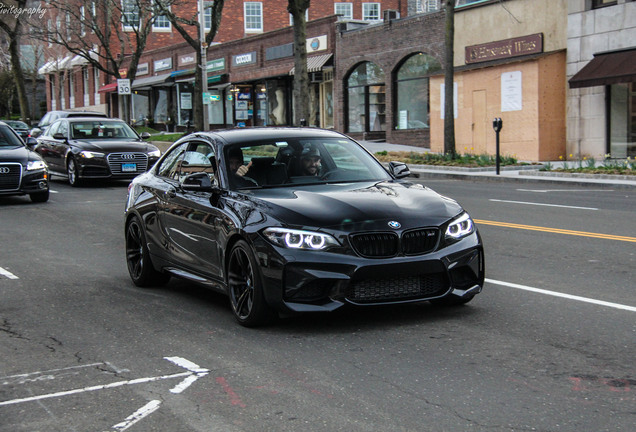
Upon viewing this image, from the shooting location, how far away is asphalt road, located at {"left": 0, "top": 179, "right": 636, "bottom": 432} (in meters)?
4.57

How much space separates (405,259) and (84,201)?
42.3 feet

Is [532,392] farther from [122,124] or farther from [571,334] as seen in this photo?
[122,124]

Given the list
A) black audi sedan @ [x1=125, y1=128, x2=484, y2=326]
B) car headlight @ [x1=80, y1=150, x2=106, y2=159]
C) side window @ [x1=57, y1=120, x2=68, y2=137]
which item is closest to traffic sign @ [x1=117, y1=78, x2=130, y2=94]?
side window @ [x1=57, y1=120, x2=68, y2=137]

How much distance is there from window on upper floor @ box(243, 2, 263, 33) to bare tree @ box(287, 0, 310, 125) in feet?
101

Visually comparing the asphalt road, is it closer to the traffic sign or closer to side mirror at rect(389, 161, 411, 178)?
side mirror at rect(389, 161, 411, 178)

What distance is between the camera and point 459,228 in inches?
261

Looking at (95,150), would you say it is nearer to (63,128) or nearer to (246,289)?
(63,128)

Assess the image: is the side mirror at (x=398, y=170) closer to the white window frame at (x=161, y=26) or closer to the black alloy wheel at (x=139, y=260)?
the black alloy wheel at (x=139, y=260)

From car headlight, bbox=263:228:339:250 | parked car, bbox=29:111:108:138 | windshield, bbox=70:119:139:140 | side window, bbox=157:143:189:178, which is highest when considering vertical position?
parked car, bbox=29:111:108:138

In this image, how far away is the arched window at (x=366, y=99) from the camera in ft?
130

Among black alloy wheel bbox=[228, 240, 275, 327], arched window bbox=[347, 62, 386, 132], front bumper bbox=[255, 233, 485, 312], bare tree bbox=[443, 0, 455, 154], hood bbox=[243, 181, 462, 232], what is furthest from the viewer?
arched window bbox=[347, 62, 386, 132]

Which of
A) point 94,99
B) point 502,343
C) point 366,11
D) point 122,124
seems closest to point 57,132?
point 122,124

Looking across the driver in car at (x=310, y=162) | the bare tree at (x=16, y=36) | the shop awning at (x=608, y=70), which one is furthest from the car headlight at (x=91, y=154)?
the bare tree at (x=16, y=36)

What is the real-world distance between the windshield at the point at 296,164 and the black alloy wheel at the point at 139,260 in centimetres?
144
